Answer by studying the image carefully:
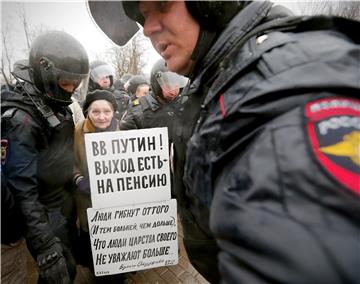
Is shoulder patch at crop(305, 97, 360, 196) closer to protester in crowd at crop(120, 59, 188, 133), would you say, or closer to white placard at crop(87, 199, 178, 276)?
white placard at crop(87, 199, 178, 276)

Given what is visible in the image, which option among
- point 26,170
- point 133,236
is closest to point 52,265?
→ point 133,236

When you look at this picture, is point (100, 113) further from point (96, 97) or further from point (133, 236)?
point (133, 236)

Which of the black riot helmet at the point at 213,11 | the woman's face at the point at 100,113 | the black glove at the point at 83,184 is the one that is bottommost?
the black glove at the point at 83,184

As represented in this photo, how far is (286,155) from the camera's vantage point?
43 centimetres

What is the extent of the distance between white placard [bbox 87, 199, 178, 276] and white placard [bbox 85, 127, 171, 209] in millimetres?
79

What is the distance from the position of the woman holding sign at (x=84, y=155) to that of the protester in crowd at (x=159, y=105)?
1.49 ft

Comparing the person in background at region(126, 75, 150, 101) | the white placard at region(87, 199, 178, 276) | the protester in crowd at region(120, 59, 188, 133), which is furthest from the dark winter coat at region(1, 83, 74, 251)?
the person in background at region(126, 75, 150, 101)

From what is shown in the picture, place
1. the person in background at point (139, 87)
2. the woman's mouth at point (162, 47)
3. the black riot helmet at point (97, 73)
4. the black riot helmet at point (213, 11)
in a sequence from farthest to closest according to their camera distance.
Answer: the person in background at point (139, 87) → the black riot helmet at point (97, 73) → the woman's mouth at point (162, 47) → the black riot helmet at point (213, 11)

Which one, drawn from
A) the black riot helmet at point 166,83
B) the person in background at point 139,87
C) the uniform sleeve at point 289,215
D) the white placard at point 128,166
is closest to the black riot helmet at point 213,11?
the uniform sleeve at point 289,215

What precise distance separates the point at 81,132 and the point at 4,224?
1.08 m

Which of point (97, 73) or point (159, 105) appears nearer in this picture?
point (159, 105)

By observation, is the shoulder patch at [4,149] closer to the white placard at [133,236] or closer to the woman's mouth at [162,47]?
the white placard at [133,236]

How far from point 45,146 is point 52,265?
0.88m

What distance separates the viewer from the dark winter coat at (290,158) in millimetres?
391
